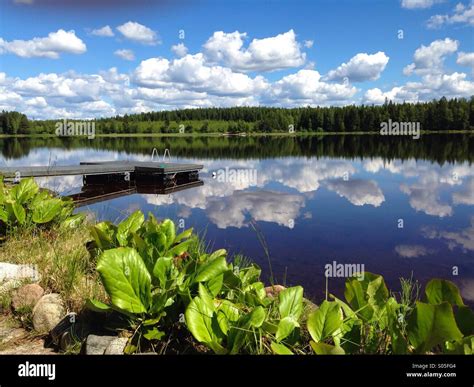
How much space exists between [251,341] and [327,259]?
7.05 meters

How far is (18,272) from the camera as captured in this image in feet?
13.4

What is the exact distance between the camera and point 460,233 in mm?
11289

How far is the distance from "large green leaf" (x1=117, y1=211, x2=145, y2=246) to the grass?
43 centimetres

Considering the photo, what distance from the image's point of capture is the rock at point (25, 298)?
3.48 metres

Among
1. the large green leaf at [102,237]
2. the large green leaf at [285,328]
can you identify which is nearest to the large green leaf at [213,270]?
the large green leaf at [285,328]

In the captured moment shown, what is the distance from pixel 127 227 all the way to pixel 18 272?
47.7 inches

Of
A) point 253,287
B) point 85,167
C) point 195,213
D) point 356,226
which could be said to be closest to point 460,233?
point 356,226

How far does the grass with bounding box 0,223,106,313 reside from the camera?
3475 mm

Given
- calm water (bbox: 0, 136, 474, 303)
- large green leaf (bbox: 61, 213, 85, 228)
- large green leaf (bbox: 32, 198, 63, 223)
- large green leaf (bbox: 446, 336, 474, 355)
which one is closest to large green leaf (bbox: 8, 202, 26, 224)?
large green leaf (bbox: 32, 198, 63, 223)

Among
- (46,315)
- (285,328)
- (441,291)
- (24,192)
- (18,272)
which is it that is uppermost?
(24,192)

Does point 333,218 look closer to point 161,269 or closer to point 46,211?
point 46,211

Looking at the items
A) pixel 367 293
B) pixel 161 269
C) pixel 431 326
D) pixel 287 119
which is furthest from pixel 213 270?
pixel 287 119

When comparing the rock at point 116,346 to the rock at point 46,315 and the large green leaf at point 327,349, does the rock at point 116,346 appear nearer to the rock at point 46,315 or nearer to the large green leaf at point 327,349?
the rock at point 46,315
